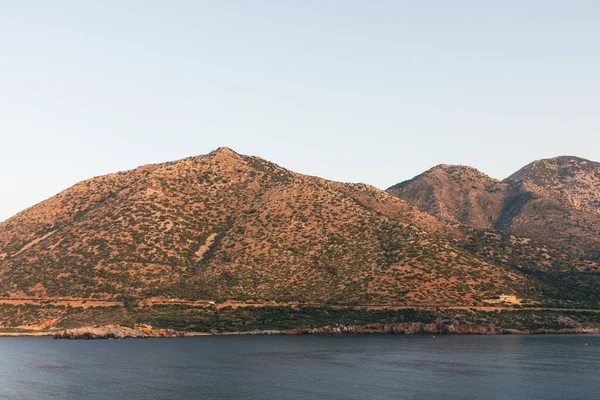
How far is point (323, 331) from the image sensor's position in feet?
477

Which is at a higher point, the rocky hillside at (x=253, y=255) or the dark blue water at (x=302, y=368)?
the rocky hillside at (x=253, y=255)

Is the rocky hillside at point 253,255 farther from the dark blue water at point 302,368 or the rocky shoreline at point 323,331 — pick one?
the dark blue water at point 302,368

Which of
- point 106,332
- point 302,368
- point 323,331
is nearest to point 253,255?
point 323,331

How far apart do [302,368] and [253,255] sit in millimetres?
72411

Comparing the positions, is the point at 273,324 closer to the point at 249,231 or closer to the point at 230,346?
the point at 230,346

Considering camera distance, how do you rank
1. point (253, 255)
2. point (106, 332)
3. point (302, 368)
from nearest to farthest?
point (302, 368), point (106, 332), point (253, 255)

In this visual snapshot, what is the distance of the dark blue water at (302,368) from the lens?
79.4m

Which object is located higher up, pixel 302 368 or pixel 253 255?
pixel 253 255

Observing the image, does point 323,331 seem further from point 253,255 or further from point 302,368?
point 302,368

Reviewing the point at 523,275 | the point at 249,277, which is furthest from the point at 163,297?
the point at 523,275

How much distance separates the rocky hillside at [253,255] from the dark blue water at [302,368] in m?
16.7

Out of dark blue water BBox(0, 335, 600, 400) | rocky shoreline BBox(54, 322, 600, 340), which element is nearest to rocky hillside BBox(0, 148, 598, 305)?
rocky shoreline BBox(54, 322, 600, 340)

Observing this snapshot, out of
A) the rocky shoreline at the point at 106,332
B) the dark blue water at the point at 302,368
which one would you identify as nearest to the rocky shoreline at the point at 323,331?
the rocky shoreline at the point at 106,332

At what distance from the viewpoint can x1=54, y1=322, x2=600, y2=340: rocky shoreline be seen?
14100 cm
